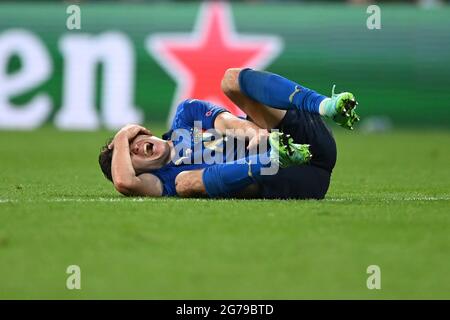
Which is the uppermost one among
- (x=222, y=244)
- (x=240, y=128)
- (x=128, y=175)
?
(x=240, y=128)

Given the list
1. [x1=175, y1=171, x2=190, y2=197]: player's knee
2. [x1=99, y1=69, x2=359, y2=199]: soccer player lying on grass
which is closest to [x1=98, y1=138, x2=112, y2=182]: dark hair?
[x1=99, y1=69, x2=359, y2=199]: soccer player lying on grass

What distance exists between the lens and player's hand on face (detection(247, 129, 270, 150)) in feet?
22.4

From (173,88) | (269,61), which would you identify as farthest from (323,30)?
(173,88)

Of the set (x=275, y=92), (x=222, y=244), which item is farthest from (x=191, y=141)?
(x=222, y=244)

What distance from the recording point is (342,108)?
6352 millimetres

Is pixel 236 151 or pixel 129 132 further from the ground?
pixel 129 132

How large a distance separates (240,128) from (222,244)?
164 cm

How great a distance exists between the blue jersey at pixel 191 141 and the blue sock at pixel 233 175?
0.54ft

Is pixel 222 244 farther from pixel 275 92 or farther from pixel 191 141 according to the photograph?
pixel 191 141

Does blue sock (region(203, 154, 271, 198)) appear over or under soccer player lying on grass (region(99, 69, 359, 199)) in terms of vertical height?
under

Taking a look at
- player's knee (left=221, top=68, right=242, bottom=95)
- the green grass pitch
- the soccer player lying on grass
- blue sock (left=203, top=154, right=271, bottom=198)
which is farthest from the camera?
player's knee (left=221, top=68, right=242, bottom=95)

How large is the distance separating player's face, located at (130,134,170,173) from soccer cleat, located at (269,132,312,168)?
1001mm

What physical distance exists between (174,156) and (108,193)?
0.89 meters

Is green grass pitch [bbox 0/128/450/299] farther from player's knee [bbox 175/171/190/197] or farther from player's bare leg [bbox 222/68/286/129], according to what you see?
player's bare leg [bbox 222/68/286/129]
